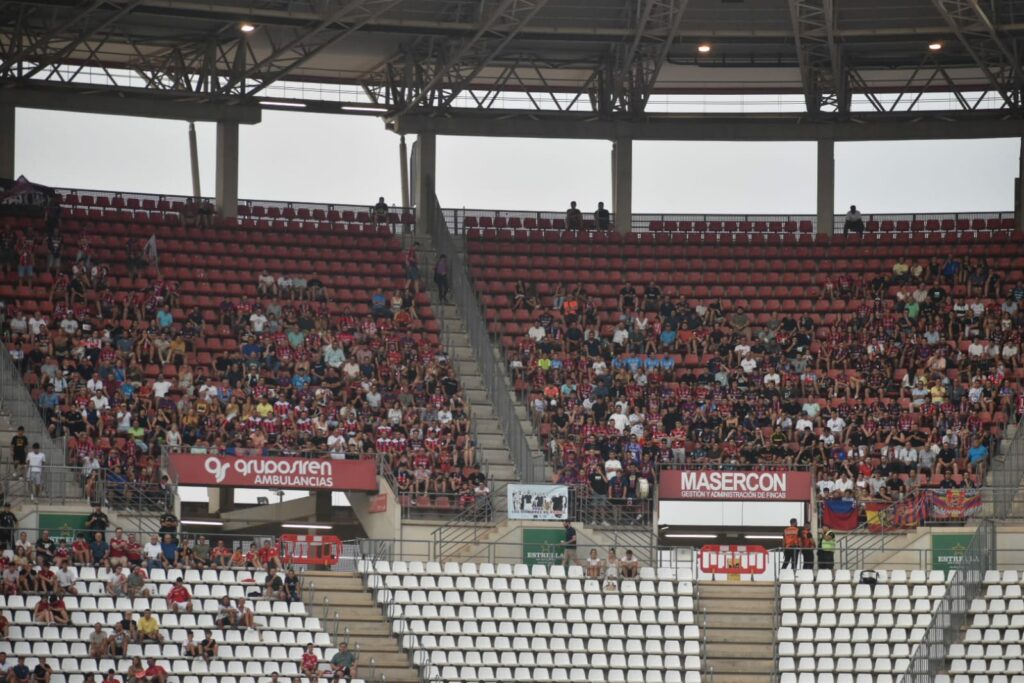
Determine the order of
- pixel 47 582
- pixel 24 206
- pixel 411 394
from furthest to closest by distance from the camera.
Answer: pixel 24 206 → pixel 411 394 → pixel 47 582

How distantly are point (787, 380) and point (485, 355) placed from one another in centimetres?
708

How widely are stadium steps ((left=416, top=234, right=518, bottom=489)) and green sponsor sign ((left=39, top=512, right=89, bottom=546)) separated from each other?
27.7 feet

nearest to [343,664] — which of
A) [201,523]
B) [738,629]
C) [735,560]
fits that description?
[738,629]

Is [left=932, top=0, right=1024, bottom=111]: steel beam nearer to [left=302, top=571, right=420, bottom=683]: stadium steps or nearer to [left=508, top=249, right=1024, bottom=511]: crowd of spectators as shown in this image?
[left=508, top=249, right=1024, bottom=511]: crowd of spectators

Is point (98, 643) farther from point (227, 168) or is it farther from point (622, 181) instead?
point (622, 181)

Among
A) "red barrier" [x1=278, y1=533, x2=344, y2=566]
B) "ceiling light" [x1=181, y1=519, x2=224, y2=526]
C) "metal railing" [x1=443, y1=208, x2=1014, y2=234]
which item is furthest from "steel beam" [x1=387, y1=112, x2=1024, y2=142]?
"red barrier" [x1=278, y1=533, x2=344, y2=566]

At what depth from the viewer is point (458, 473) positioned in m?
41.6

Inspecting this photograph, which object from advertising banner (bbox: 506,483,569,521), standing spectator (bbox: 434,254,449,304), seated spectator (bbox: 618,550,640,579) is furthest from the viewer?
standing spectator (bbox: 434,254,449,304)

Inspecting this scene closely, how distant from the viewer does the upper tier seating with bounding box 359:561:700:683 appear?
1390 inches

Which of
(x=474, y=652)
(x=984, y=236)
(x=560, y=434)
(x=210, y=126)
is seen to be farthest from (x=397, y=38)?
(x=474, y=652)

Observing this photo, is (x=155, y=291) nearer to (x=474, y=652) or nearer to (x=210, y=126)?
(x=210, y=126)

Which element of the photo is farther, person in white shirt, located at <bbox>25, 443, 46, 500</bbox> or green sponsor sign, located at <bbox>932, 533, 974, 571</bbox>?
green sponsor sign, located at <bbox>932, 533, 974, 571</bbox>

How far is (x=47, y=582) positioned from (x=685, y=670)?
37.8ft

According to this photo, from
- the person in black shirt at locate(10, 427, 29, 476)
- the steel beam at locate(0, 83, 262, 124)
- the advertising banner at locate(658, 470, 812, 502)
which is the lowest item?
the advertising banner at locate(658, 470, 812, 502)
